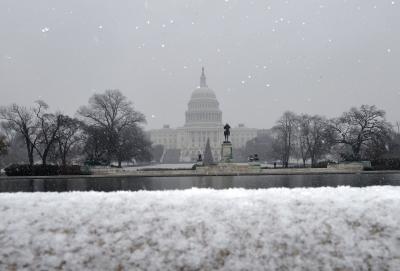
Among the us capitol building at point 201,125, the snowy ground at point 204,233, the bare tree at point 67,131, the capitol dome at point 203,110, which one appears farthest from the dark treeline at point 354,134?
the capitol dome at point 203,110

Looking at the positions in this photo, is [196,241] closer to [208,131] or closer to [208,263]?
[208,263]

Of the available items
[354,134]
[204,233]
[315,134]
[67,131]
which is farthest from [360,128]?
[204,233]

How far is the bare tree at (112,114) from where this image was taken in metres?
47.9

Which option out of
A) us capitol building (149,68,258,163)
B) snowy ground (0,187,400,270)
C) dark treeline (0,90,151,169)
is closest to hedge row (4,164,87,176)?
dark treeline (0,90,151,169)

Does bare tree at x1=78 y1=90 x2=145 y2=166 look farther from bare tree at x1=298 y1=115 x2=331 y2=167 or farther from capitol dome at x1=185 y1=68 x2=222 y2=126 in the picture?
capitol dome at x1=185 y1=68 x2=222 y2=126

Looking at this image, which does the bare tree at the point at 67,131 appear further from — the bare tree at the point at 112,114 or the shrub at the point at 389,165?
the shrub at the point at 389,165

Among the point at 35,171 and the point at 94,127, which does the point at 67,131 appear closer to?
the point at 94,127

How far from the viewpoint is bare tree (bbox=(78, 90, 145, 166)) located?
47.9 m

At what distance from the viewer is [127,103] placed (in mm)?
49906

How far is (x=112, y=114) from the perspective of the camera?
50.2 m

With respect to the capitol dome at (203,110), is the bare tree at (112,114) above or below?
below

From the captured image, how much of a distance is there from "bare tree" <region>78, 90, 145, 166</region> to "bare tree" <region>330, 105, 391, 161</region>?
2475 cm

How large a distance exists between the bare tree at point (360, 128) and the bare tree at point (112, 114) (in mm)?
24749

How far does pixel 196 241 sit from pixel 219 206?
47 centimetres
